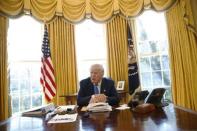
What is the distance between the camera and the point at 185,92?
3602mm

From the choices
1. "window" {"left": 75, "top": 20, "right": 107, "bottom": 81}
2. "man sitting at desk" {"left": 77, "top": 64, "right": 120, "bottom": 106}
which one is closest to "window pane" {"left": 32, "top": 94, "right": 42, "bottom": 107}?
"window" {"left": 75, "top": 20, "right": 107, "bottom": 81}

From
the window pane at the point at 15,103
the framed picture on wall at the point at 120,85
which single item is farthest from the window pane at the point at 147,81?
the window pane at the point at 15,103

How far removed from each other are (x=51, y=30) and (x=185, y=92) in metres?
Answer: 2.75

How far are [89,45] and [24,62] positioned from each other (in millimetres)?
1349

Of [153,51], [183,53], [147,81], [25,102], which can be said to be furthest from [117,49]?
[25,102]

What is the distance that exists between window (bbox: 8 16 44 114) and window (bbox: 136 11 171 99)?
2.04 m

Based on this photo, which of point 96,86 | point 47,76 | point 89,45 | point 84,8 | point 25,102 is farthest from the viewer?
point 89,45

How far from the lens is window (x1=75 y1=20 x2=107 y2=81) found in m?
4.33

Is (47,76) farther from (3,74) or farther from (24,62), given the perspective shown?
(3,74)

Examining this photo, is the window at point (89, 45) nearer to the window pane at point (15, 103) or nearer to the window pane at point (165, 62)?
the window pane at point (165, 62)

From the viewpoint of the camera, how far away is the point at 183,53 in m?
3.63

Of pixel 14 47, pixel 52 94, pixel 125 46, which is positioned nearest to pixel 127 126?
pixel 52 94

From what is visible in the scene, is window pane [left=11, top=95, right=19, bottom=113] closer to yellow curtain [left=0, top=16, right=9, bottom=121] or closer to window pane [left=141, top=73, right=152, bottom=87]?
yellow curtain [left=0, top=16, right=9, bottom=121]

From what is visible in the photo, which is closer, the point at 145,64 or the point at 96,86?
the point at 96,86
